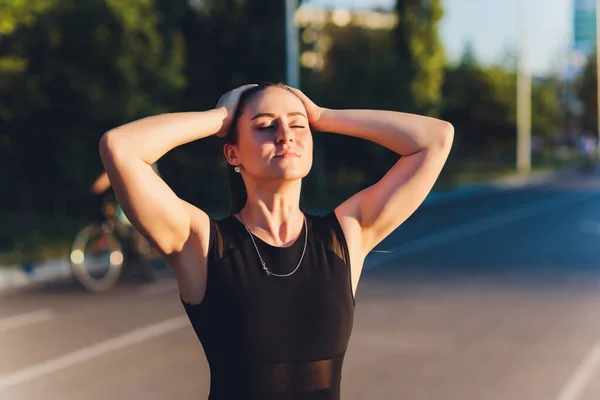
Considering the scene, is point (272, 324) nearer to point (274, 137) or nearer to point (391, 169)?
point (274, 137)

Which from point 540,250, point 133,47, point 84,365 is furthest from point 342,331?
point 133,47

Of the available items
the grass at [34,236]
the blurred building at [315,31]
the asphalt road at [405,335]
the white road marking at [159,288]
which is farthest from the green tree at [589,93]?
the white road marking at [159,288]

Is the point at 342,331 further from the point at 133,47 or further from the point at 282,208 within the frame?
the point at 133,47

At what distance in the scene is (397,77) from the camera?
3247 cm

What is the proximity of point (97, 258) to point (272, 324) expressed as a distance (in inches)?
448

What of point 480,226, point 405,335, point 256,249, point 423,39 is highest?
point 256,249

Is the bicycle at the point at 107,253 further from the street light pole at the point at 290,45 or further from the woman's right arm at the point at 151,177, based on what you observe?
the street light pole at the point at 290,45

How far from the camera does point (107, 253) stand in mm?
13586

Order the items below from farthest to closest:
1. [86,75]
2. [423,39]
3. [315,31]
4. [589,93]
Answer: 1. [589,93]
2. [423,39]
3. [315,31]
4. [86,75]

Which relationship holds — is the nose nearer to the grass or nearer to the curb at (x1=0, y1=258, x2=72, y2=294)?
the curb at (x1=0, y1=258, x2=72, y2=294)

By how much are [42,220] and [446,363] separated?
52.0ft

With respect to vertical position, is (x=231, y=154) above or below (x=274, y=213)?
above

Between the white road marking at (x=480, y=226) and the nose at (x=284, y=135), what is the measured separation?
11361mm

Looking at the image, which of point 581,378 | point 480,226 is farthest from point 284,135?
point 480,226
